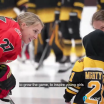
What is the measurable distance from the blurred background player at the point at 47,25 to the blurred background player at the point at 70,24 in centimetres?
7

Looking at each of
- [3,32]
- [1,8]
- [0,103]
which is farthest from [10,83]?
[1,8]

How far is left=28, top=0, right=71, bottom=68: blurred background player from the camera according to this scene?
238cm

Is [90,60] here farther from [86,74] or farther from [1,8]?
[1,8]

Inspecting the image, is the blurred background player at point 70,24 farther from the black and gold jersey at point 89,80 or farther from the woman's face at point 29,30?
the black and gold jersey at point 89,80

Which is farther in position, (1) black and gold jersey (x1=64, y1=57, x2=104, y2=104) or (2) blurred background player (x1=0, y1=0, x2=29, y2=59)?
(2) blurred background player (x1=0, y1=0, x2=29, y2=59)

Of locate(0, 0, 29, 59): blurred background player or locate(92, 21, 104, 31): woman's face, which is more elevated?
locate(92, 21, 104, 31): woman's face

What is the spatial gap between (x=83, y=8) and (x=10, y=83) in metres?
1.56

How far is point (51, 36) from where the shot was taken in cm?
242

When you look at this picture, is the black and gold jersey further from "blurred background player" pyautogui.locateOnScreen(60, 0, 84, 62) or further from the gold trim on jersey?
"blurred background player" pyautogui.locateOnScreen(60, 0, 84, 62)

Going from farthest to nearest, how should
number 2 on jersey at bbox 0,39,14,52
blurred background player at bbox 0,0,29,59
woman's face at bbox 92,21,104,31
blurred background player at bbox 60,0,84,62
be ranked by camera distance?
1. blurred background player at bbox 60,0,84,62
2. blurred background player at bbox 0,0,29,59
3. woman's face at bbox 92,21,104,31
4. number 2 on jersey at bbox 0,39,14,52

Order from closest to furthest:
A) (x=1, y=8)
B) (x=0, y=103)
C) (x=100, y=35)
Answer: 1. (x=100, y=35)
2. (x=0, y=103)
3. (x=1, y=8)

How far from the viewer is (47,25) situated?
2.42 meters

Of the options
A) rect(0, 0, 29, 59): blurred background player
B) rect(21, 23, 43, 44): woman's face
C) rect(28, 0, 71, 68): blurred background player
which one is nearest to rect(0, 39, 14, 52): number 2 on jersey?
rect(21, 23, 43, 44): woman's face

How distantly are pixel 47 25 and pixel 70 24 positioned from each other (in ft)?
0.85
